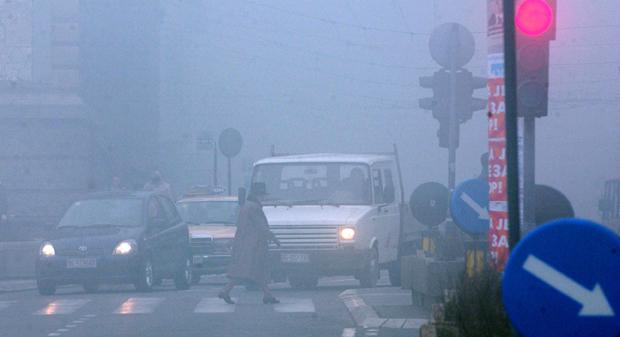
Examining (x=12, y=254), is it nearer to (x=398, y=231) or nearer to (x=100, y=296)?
(x=100, y=296)

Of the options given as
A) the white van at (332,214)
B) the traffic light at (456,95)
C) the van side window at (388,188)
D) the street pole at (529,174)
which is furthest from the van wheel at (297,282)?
the street pole at (529,174)

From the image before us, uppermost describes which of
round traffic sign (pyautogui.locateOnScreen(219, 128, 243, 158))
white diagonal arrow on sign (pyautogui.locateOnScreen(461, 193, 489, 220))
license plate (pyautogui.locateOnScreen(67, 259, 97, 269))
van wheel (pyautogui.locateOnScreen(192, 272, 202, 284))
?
round traffic sign (pyautogui.locateOnScreen(219, 128, 243, 158))

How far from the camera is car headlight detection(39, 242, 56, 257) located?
66.0 ft

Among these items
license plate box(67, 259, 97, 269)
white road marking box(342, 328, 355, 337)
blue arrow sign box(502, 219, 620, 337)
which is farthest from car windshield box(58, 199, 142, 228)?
blue arrow sign box(502, 219, 620, 337)

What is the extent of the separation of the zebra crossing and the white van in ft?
5.68

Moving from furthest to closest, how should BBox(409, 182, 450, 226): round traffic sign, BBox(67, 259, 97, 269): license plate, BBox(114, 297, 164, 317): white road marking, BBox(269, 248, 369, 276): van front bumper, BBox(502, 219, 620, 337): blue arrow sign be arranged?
BBox(269, 248, 369, 276): van front bumper
BBox(67, 259, 97, 269): license plate
BBox(114, 297, 164, 317): white road marking
BBox(409, 182, 450, 226): round traffic sign
BBox(502, 219, 620, 337): blue arrow sign

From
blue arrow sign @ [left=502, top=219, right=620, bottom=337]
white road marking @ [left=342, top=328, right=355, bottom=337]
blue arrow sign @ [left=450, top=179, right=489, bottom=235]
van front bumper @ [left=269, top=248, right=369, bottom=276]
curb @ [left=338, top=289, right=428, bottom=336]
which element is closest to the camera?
blue arrow sign @ [left=502, top=219, right=620, bottom=337]

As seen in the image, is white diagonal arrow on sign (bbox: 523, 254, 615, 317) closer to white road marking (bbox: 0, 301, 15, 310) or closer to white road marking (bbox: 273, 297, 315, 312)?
white road marking (bbox: 273, 297, 315, 312)

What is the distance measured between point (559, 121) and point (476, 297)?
4019cm

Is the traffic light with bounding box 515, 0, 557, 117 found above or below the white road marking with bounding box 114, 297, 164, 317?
above

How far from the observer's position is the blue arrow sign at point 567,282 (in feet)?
16.5

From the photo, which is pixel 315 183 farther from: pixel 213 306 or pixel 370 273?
pixel 213 306

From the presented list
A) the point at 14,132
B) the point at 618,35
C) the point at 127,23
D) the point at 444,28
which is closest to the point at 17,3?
the point at 14,132

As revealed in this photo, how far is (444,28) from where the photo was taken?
1648 cm
